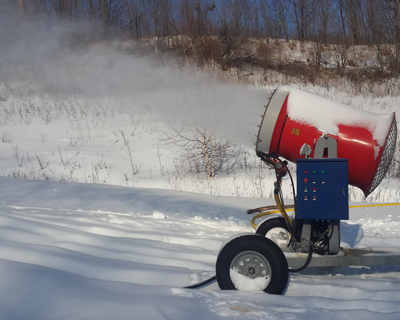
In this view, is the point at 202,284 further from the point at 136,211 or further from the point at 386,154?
the point at 136,211

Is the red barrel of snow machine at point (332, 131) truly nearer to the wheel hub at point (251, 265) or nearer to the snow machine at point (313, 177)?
the snow machine at point (313, 177)

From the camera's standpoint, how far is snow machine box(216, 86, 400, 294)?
2863mm

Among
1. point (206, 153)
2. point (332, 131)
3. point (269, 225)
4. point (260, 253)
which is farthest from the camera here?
point (206, 153)

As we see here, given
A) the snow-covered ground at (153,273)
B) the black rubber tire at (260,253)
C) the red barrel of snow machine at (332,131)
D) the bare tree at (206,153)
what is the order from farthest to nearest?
the bare tree at (206,153) → the red barrel of snow machine at (332,131) → the black rubber tire at (260,253) → the snow-covered ground at (153,273)

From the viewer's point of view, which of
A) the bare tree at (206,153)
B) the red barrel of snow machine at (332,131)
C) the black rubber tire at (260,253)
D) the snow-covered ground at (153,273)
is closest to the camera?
the snow-covered ground at (153,273)

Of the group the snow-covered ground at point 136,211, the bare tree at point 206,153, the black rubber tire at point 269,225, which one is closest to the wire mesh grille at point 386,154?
the snow-covered ground at point 136,211

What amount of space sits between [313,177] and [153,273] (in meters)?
1.51

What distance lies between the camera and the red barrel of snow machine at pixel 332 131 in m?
3.37

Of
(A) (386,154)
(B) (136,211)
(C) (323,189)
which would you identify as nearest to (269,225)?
(C) (323,189)

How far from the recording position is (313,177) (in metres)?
3.02

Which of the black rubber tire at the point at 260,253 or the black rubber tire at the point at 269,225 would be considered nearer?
the black rubber tire at the point at 260,253

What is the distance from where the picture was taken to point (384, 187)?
883 cm

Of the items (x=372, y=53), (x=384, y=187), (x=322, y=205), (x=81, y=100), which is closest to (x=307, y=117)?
(x=322, y=205)

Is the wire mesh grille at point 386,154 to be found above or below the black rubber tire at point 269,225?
above
